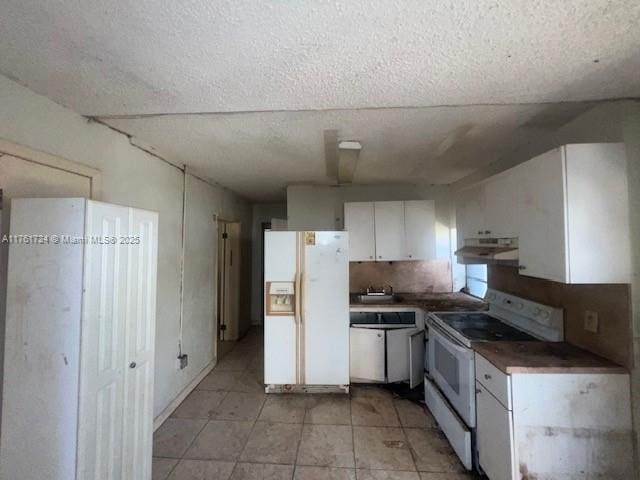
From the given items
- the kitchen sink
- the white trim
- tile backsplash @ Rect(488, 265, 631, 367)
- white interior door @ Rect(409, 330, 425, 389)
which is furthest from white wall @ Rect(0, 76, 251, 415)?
tile backsplash @ Rect(488, 265, 631, 367)

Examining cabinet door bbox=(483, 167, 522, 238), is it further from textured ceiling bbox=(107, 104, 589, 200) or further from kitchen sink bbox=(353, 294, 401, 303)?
kitchen sink bbox=(353, 294, 401, 303)

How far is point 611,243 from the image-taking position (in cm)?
143

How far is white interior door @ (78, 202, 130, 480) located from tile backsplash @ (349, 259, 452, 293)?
2757mm

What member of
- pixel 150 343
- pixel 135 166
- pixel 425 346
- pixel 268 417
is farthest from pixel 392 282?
pixel 135 166

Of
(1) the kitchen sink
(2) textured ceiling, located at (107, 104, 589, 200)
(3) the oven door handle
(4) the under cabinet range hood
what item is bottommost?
(3) the oven door handle

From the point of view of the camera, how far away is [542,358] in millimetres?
1555

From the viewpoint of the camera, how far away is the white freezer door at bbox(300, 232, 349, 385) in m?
2.80

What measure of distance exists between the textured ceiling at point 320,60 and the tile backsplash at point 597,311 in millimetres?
1096

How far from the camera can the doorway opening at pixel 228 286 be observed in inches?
167

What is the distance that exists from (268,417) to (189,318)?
51.4 inches

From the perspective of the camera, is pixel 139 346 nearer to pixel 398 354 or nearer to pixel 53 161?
pixel 53 161

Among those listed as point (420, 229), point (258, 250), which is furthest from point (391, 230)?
point (258, 250)

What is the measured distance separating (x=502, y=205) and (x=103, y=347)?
2.56 m

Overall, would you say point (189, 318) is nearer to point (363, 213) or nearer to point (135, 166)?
point (135, 166)
